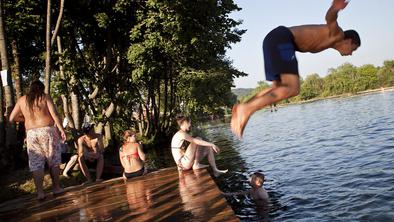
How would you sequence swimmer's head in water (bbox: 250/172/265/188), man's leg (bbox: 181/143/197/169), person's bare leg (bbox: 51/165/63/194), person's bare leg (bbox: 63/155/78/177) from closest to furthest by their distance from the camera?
person's bare leg (bbox: 51/165/63/194) → swimmer's head in water (bbox: 250/172/265/188) → man's leg (bbox: 181/143/197/169) → person's bare leg (bbox: 63/155/78/177)

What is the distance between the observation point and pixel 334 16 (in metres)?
4.07

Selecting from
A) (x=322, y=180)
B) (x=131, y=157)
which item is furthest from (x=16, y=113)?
(x=322, y=180)

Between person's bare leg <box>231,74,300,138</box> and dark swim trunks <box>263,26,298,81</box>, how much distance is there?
0.09 metres

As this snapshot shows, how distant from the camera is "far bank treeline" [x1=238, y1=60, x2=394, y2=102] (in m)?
135

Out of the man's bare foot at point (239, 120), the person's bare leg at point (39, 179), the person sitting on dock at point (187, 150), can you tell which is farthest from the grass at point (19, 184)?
the man's bare foot at point (239, 120)

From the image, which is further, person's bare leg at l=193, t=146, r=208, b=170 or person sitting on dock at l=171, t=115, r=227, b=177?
person's bare leg at l=193, t=146, r=208, b=170

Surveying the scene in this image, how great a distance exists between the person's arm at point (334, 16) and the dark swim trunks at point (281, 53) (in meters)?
0.40

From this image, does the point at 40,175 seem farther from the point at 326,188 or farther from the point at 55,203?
the point at 326,188

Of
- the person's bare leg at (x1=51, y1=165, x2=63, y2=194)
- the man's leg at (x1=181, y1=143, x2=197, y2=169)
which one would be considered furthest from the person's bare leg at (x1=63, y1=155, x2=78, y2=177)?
the man's leg at (x1=181, y1=143, x2=197, y2=169)

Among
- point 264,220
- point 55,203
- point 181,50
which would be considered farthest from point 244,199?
point 181,50

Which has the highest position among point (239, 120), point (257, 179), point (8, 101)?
point (8, 101)

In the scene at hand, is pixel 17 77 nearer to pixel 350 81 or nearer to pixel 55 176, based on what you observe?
pixel 55 176

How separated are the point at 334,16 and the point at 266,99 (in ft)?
3.56

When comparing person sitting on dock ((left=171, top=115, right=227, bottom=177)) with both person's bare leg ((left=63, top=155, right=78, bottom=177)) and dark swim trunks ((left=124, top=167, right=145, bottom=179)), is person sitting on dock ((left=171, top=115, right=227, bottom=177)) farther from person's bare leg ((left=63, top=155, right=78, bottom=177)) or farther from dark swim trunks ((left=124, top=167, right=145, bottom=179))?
person's bare leg ((left=63, top=155, right=78, bottom=177))
